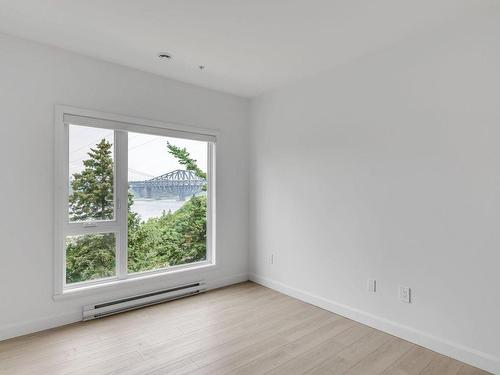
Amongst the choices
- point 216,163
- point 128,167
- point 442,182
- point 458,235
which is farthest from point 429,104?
point 128,167

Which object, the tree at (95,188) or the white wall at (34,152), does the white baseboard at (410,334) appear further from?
the tree at (95,188)

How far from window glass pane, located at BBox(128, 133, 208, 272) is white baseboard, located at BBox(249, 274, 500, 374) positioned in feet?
4.61

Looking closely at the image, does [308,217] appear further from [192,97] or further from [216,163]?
[192,97]

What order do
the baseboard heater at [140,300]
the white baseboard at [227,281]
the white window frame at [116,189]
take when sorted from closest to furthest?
1. the white window frame at [116,189]
2. the baseboard heater at [140,300]
3. the white baseboard at [227,281]

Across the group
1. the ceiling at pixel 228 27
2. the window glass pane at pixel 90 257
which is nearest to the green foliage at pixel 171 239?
the window glass pane at pixel 90 257

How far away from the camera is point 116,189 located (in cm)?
311

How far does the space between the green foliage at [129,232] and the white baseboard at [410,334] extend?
1413 mm

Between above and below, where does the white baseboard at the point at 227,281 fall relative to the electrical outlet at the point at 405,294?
below

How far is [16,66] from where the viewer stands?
2531mm

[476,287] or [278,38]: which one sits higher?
[278,38]

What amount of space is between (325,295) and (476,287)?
1395 millimetres

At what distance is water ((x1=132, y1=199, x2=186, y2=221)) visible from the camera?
3312mm

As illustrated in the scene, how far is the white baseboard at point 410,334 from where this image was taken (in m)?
2.10

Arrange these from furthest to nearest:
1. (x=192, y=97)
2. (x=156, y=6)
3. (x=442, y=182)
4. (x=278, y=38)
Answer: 1. (x=192, y=97)
2. (x=278, y=38)
3. (x=442, y=182)
4. (x=156, y=6)
